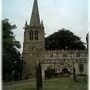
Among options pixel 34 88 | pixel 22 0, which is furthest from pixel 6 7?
pixel 34 88

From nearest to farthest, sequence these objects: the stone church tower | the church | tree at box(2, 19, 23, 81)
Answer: tree at box(2, 19, 23, 81) < the church < the stone church tower

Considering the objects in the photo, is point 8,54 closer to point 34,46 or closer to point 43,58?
point 43,58

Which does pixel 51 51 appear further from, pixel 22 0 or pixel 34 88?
pixel 22 0

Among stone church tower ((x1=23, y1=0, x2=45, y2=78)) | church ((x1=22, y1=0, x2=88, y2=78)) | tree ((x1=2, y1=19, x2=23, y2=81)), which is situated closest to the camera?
tree ((x1=2, y1=19, x2=23, y2=81))

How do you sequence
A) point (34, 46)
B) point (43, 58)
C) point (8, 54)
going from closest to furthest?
point (8, 54) → point (43, 58) → point (34, 46)

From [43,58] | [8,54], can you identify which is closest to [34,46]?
[43,58]

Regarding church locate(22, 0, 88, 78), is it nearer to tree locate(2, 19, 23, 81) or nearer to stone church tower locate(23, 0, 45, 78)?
stone church tower locate(23, 0, 45, 78)

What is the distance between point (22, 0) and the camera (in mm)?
1247

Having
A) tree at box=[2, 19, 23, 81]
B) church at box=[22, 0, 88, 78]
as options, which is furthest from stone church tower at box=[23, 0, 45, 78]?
tree at box=[2, 19, 23, 81]

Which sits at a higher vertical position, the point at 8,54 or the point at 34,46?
the point at 34,46

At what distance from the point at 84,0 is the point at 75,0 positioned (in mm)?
89

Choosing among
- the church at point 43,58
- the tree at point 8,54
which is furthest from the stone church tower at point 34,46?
the tree at point 8,54

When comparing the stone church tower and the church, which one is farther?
the stone church tower

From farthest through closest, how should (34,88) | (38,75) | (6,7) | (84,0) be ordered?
(38,75), (34,88), (6,7), (84,0)
